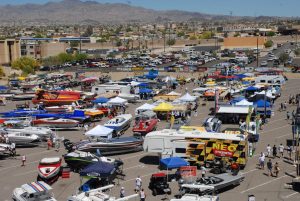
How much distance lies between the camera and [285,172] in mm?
18109

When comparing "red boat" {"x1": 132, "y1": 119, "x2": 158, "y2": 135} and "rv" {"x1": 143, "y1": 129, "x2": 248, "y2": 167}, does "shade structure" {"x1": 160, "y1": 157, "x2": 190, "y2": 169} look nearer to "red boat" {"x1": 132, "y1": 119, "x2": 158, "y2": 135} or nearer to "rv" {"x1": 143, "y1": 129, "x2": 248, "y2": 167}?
"rv" {"x1": 143, "y1": 129, "x2": 248, "y2": 167}

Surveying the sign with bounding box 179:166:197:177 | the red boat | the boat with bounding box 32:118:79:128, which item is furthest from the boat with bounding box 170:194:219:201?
the boat with bounding box 32:118:79:128

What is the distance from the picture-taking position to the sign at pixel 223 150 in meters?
18.3

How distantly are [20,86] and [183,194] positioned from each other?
3398cm

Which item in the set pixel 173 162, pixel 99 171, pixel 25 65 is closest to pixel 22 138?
pixel 99 171

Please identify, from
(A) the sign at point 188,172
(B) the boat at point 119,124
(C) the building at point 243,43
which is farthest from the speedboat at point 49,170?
(C) the building at point 243,43

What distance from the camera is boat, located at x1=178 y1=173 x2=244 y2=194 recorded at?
49.6ft

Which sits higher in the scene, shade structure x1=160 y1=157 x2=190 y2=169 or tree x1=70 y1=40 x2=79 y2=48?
tree x1=70 y1=40 x2=79 y2=48

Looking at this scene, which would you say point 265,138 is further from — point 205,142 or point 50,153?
point 50,153

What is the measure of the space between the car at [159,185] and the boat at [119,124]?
27.7 feet

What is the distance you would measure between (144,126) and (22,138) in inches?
254

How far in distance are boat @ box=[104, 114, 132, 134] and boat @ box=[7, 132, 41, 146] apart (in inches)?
156

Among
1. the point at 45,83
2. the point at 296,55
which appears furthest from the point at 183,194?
the point at 296,55

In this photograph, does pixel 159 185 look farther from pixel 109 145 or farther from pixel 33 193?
pixel 109 145
